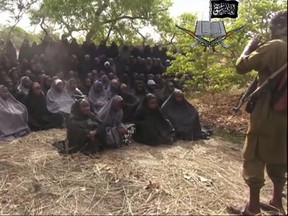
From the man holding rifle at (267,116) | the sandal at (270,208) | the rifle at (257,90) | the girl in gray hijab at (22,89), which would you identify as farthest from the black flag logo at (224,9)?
the sandal at (270,208)

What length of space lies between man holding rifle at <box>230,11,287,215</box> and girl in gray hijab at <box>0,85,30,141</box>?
4.35m

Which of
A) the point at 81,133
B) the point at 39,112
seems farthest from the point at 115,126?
the point at 39,112

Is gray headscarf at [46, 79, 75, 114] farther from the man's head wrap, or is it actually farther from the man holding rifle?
the man's head wrap

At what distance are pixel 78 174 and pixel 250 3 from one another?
5018 mm

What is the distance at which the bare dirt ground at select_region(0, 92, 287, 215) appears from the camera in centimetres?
361

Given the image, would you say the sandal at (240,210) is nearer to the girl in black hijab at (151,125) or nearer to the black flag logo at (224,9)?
the girl in black hijab at (151,125)

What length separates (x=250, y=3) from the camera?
24.4ft

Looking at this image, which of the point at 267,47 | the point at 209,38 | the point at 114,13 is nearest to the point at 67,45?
the point at 114,13

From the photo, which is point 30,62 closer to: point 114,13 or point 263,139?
point 114,13

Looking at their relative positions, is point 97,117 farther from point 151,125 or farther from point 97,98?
point 97,98

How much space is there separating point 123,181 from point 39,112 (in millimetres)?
3316

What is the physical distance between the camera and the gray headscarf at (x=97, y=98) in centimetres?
780

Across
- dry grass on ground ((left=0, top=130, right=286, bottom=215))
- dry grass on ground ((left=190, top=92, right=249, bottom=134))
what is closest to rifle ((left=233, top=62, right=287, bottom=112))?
dry grass on ground ((left=0, top=130, right=286, bottom=215))

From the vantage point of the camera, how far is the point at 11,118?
639 cm
